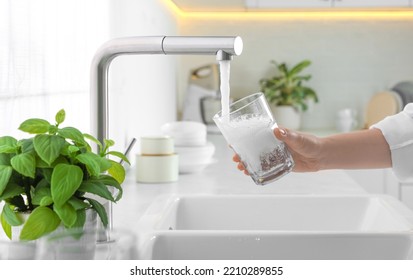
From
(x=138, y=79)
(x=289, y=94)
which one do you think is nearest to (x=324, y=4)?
(x=289, y=94)

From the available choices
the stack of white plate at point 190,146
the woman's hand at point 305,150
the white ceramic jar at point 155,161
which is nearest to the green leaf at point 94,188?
the woman's hand at point 305,150

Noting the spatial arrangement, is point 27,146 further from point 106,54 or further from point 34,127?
point 106,54

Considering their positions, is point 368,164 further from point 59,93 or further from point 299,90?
point 299,90

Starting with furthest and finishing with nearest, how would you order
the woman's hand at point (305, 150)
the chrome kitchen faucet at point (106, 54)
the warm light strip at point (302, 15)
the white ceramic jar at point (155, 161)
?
the warm light strip at point (302, 15), the white ceramic jar at point (155, 161), the woman's hand at point (305, 150), the chrome kitchen faucet at point (106, 54)

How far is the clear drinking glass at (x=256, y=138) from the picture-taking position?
99 centimetres

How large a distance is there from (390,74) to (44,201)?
310cm

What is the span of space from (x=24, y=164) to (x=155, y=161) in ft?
3.41

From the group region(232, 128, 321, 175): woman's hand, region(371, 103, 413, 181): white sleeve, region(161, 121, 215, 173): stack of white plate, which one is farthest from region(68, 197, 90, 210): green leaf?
region(161, 121, 215, 173): stack of white plate

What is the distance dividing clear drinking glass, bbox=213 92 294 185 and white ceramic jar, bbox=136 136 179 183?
0.67 metres

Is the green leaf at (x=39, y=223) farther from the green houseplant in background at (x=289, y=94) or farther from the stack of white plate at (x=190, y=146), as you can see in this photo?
the green houseplant in background at (x=289, y=94)

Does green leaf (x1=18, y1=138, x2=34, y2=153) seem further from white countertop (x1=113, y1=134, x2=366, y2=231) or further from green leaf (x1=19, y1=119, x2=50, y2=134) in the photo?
white countertop (x1=113, y1=134, x2=366, y2=231)

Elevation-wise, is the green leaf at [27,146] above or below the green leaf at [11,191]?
above

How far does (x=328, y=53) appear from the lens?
136 inches

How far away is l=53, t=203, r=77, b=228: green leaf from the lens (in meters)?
0.62
